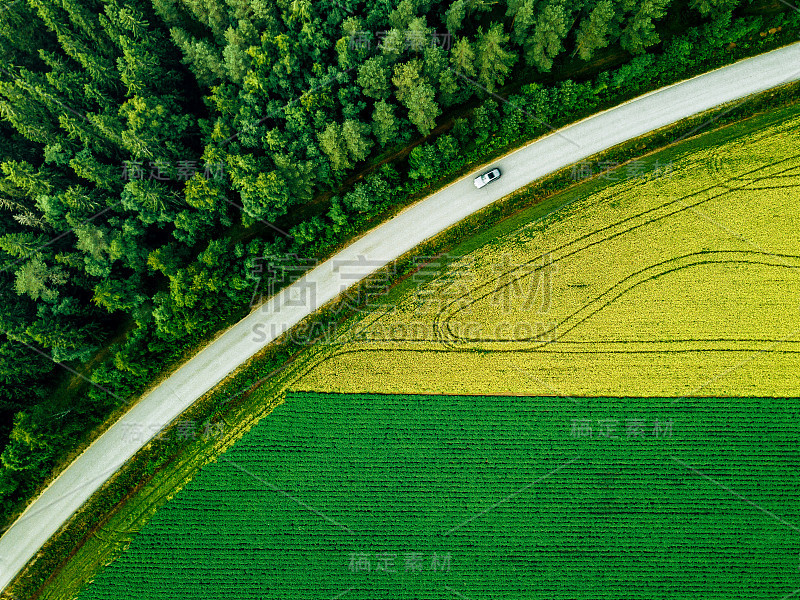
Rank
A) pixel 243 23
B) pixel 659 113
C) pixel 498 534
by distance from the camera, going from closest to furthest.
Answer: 1. pixel 243 23
2. pixel 498 534
3. pixel 659 113

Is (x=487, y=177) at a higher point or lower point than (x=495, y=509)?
higher

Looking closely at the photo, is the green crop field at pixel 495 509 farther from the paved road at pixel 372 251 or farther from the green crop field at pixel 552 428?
the paved road at pixel 372 251

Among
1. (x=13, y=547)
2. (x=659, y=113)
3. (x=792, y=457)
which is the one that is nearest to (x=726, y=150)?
(x=659, y=113)

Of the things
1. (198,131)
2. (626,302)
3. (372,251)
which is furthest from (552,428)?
(198,131)

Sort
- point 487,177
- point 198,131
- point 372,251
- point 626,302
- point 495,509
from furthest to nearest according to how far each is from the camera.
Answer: point 372,251 → point 487,177 → point 198,131 → point 626,302 → point 495,509

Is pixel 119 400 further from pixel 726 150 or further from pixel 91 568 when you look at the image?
pixel 726 150

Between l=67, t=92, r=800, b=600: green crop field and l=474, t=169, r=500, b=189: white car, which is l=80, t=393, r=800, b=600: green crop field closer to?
l=67, t=92, r=800, b=600: green crop field

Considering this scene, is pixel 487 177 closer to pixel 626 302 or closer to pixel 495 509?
pixel 626 302
